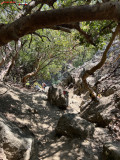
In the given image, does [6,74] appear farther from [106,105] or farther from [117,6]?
[117,6]

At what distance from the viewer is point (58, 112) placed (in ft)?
25.9

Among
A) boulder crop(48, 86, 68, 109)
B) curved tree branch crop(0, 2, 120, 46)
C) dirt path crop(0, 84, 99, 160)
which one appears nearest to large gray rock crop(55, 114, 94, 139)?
dirt path crop(0, 84, 99, 160)

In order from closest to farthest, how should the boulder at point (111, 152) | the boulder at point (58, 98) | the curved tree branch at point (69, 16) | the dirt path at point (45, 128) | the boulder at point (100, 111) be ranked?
the curved tree branch at point (69, 16) < the boulder at point (111, 152) < the dirt path at point (45, 128) < the boulder at point (100, 111) < the boulder at point (58, 98)

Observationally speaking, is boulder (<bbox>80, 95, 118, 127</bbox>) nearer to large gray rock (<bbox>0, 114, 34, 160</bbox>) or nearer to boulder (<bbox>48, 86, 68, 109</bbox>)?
boulder (<bbox>48, 86, 68, 109</bbox>)

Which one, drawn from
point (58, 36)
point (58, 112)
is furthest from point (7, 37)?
point (58, 36)

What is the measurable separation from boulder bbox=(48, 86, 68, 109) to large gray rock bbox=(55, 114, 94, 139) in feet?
12.6

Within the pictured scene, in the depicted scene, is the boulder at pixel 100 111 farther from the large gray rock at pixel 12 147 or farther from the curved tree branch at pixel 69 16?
the curved tree branch at pixel 69 16

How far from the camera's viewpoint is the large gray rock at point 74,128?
4258 millimetres

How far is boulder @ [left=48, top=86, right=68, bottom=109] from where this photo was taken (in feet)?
28.1

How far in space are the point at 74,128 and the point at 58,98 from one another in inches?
174

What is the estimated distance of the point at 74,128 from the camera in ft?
14.0

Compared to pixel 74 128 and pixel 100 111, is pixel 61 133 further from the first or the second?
pixel 100 111

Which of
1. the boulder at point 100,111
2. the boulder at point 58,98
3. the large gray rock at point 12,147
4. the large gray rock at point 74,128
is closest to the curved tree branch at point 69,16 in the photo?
the large gray rock at point 12,147

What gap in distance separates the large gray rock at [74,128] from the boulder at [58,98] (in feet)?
12.6
